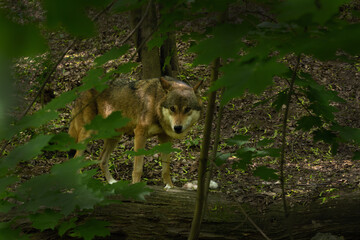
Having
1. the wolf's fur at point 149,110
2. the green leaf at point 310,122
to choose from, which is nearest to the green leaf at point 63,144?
the green leaf at point 310,122

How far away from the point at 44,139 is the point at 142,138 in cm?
436

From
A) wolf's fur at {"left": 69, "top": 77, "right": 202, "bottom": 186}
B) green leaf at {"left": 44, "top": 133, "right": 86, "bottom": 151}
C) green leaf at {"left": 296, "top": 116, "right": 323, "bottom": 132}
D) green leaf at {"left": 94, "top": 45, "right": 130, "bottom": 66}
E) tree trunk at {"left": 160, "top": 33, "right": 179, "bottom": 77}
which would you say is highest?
tree trunk at {"left": 160, "top": 33, "right": 179, "bottom": 77}

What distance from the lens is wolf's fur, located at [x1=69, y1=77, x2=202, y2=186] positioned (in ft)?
19.3

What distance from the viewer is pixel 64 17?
856mm

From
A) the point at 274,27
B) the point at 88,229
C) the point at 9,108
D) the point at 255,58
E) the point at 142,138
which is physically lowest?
the point at 88,229


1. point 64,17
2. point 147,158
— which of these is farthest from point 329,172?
point 64,17

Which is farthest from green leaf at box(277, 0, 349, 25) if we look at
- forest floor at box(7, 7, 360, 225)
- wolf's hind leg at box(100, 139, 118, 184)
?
wolf's hind leg at box(100, 139, 118, 184)

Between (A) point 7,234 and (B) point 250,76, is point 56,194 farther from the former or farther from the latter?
(B) point 250,76

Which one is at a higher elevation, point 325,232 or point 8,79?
point 8,79

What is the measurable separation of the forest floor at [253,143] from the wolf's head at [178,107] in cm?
81

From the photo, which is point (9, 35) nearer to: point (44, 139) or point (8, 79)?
point (8, 79)

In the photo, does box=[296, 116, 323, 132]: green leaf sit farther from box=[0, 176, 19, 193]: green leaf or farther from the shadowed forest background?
box=[0, 176, 19, 193]: green leaf

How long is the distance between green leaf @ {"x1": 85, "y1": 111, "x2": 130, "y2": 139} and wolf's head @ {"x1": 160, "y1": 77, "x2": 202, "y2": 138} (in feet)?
12.4

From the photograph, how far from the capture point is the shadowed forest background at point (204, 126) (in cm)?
110
